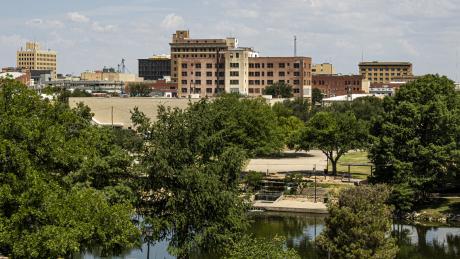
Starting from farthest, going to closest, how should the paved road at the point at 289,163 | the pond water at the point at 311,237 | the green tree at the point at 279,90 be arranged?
the green tree at the point at 279,90, the paved road at the point at 289,163, the pond water at the point at 311,237

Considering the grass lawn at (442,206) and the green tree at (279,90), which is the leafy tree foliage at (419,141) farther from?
the green tree at (279,90)

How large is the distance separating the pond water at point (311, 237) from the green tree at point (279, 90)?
100458mm

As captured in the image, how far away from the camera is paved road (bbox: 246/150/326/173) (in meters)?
93.2

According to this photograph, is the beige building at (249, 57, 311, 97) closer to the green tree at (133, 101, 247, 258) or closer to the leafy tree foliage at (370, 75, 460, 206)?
the leafy tree foliage at (370, 75, 460, 206)

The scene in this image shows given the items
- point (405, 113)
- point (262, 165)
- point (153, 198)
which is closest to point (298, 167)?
point (262, 165)

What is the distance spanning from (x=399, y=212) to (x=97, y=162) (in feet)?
112

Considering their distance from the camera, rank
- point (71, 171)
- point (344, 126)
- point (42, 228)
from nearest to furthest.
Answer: point (42, 228) → point (71, 171) → point (344, 126)

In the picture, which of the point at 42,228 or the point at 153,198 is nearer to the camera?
the point at 42,228

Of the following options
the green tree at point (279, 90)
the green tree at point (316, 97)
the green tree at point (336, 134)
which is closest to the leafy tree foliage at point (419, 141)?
the green tree at point (336, 134)

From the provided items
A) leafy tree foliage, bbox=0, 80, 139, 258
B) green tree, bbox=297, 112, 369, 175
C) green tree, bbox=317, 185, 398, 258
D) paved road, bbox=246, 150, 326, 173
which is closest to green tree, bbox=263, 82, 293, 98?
paved road, bbox=246, 150, 326, 173

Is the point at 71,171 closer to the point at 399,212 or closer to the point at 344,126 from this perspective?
the point at 399,212

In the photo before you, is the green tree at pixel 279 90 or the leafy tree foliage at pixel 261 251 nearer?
the leafy tree foliage at pixel 261 251

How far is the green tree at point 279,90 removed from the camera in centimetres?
16860

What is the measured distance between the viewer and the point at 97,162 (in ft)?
132
